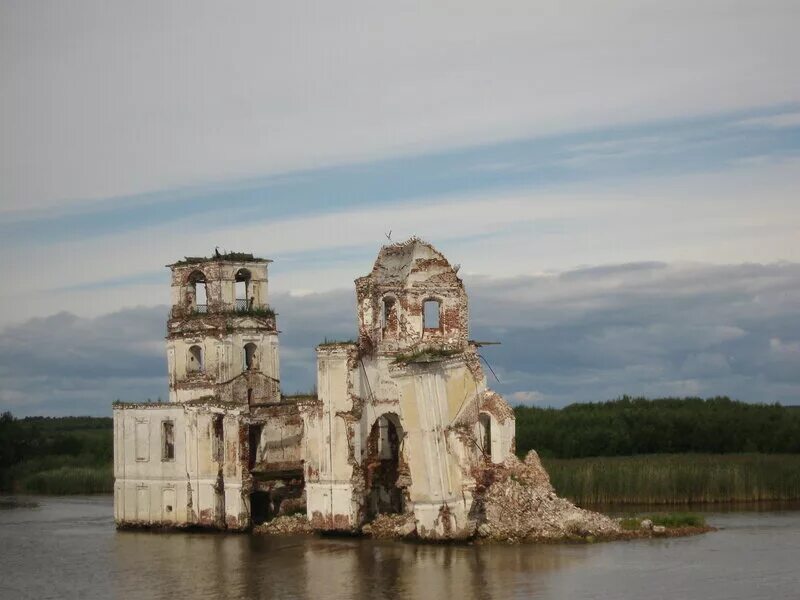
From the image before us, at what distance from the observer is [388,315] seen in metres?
40.5

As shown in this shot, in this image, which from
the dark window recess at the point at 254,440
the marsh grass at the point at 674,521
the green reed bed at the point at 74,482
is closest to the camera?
the marsh grass at the point at 674,521

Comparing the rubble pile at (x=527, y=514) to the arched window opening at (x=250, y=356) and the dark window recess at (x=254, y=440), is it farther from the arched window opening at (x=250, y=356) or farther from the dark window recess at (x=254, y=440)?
the arched window opening at (x=250, y=356)

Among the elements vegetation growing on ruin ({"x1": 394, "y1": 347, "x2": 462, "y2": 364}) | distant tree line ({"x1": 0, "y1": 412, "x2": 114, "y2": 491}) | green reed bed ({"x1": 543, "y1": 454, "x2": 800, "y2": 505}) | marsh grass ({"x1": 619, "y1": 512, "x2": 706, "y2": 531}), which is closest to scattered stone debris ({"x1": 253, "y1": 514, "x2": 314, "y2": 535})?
vegetation growing on ruin ({"x1": 394, "y1": 347, "x2": 462, "y2": 364})

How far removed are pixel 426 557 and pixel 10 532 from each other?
17168 millimetres

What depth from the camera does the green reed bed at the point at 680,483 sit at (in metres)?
45.5

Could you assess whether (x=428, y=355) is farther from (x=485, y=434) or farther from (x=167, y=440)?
(x=167, y=440)

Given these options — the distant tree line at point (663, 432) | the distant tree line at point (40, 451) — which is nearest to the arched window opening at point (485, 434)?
the distant tree line at point (663, 432)

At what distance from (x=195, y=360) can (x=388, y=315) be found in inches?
331

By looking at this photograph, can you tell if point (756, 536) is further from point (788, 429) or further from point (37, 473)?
point (37, 473)

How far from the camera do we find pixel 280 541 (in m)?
39.4

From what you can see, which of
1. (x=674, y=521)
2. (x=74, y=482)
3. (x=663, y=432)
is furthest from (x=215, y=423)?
(x=663, y=432)

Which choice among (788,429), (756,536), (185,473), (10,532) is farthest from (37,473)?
(756,536)

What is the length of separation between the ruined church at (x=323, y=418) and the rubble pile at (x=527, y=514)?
0.46m

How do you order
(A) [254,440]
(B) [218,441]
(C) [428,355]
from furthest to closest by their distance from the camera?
(A) [254,440] < (B) [218,441] < (C) [428,355]
